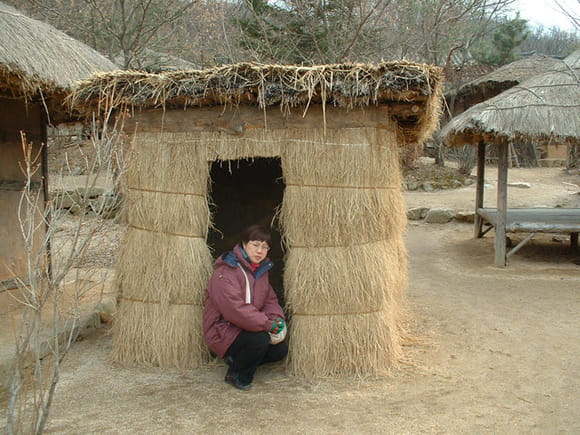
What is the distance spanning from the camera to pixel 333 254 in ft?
11.8

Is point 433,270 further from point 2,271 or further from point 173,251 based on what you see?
point 2,271

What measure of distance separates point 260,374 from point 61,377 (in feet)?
4.97

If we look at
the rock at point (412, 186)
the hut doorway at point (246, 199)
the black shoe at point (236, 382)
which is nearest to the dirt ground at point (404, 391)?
the black shoe at point (236, 382)

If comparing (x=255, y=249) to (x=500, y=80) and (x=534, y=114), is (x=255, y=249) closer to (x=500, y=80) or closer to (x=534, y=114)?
(x=534, y=114)

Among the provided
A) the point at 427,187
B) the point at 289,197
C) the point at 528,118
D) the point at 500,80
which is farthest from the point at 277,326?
the point at 500,80

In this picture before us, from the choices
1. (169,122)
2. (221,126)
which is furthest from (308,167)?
(169,122)

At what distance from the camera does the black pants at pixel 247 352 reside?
3.36 m

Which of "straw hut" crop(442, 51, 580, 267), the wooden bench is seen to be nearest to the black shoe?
"straw hut" crop(442, 51, 580, 267)

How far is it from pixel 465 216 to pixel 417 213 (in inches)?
42.7

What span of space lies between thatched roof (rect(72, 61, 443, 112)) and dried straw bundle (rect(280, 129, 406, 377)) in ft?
1.06

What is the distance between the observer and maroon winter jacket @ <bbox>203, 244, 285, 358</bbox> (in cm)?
332

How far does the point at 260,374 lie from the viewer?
3.73 meters

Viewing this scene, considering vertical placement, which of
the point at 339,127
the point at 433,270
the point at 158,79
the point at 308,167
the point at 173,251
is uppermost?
the point at 158,79

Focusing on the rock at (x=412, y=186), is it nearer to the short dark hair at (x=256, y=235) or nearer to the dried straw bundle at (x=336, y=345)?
the dried straw bundle at (x=336, y=345)
